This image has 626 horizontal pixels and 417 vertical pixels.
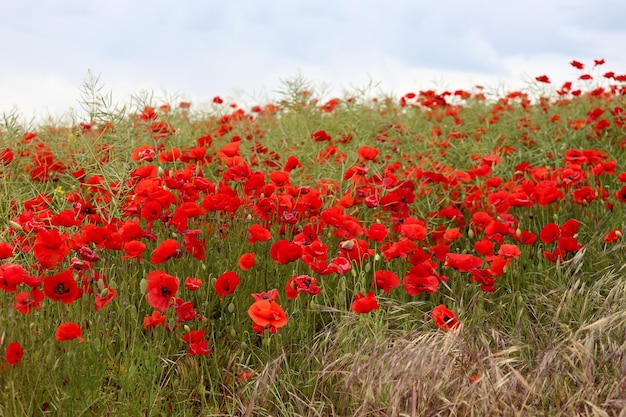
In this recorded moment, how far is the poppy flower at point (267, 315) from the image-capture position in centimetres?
237

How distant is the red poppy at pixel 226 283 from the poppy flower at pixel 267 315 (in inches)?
9.2

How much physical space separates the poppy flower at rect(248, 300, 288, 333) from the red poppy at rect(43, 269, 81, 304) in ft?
2.02

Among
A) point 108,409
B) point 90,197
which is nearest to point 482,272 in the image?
point 108,409

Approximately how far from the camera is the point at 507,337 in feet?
10.1

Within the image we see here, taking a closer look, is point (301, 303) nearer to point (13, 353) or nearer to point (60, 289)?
point (60, 289)

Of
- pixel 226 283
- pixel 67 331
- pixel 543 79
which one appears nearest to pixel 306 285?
pixel 226 283

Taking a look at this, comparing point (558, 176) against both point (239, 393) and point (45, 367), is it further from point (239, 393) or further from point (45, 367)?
point (45, 367)

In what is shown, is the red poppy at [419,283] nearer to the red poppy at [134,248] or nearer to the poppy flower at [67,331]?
the red poppy at [134,248]

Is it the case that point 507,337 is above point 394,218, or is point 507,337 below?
below

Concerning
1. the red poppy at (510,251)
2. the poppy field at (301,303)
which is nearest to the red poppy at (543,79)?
the poppy field at (301,303)

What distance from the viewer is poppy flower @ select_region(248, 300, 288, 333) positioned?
7.79 ft

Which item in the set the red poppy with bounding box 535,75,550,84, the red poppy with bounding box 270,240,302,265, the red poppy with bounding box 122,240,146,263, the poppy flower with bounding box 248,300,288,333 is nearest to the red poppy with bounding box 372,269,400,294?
the red poppy with bounding box 270,240,302,265

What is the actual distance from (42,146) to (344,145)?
2416mm

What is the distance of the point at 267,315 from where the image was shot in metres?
2.39
